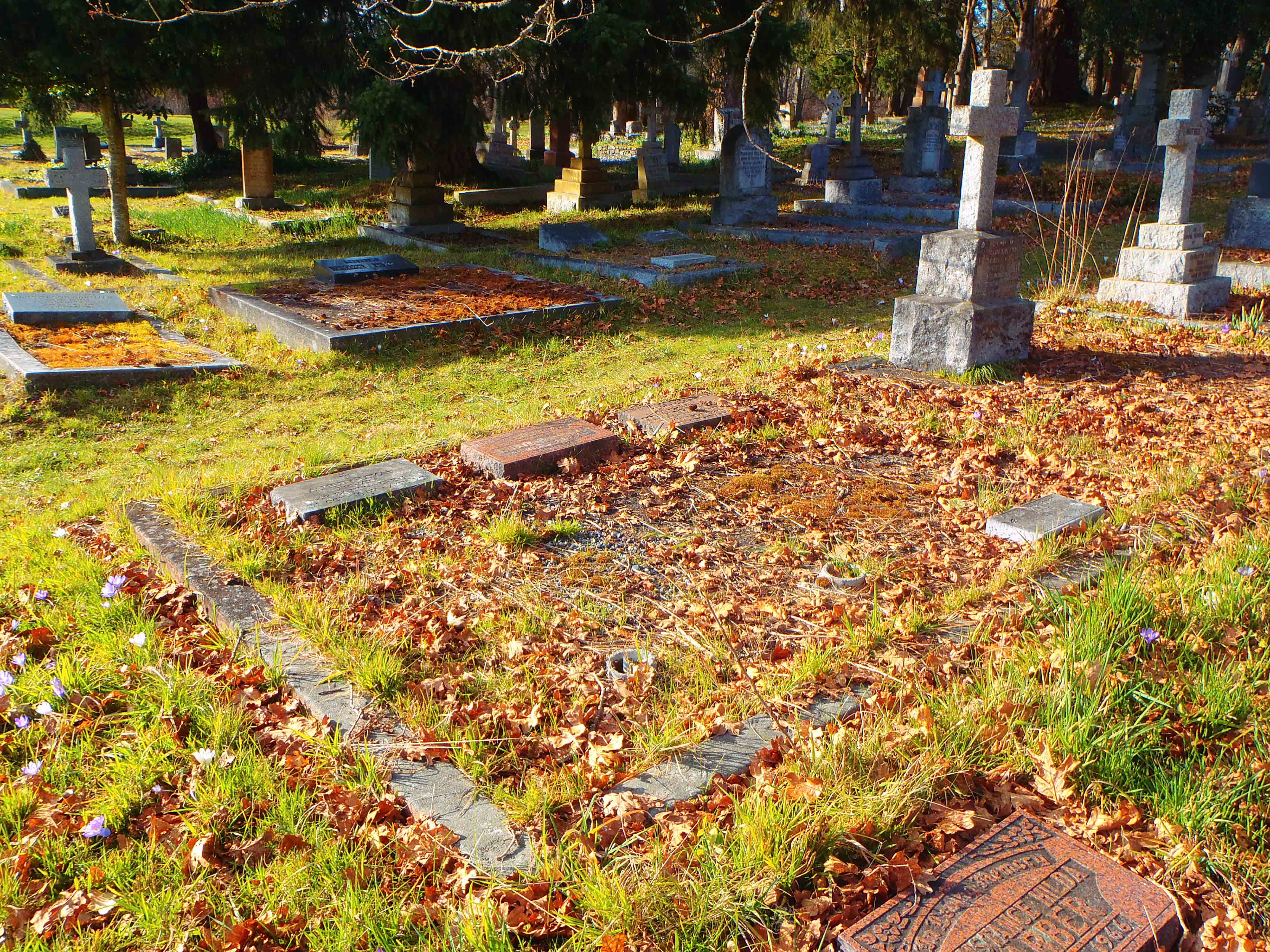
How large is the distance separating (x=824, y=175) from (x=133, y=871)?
1880 cm

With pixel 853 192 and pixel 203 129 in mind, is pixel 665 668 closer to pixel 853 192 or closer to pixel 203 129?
pixel 853 192

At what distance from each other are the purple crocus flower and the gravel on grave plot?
624 cm

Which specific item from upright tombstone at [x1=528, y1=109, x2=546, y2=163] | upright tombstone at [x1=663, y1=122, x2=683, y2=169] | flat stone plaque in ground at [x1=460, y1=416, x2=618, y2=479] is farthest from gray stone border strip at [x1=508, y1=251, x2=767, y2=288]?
upright tombstone at [x1=528, y1=109, x2=546, y2=163]

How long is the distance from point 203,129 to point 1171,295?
2133 centimetres

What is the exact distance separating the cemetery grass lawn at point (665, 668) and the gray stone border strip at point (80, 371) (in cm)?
87

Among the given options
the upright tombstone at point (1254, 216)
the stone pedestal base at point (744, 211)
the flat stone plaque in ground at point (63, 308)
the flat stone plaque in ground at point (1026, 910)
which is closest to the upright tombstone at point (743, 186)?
the stone pedestal base at point (744, 211)

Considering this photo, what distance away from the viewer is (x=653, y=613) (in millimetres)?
3490

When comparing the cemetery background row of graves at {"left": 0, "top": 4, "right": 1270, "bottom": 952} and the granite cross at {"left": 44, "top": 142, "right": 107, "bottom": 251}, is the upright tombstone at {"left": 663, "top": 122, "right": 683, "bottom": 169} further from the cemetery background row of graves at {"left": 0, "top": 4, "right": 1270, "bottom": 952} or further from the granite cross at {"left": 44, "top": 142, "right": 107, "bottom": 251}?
the cemetery background row of graves at {"left": 0, "top": 4, "right": 1270, "bottom": 952}

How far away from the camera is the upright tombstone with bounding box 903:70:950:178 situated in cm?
1831

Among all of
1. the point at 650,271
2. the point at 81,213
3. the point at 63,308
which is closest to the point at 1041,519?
the point at 650,271

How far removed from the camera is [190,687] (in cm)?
302

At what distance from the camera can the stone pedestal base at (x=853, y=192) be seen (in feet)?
51.8

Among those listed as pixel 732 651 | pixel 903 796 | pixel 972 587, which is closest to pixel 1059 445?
pixel 972 587

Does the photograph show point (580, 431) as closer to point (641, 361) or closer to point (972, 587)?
point (972, 587)
